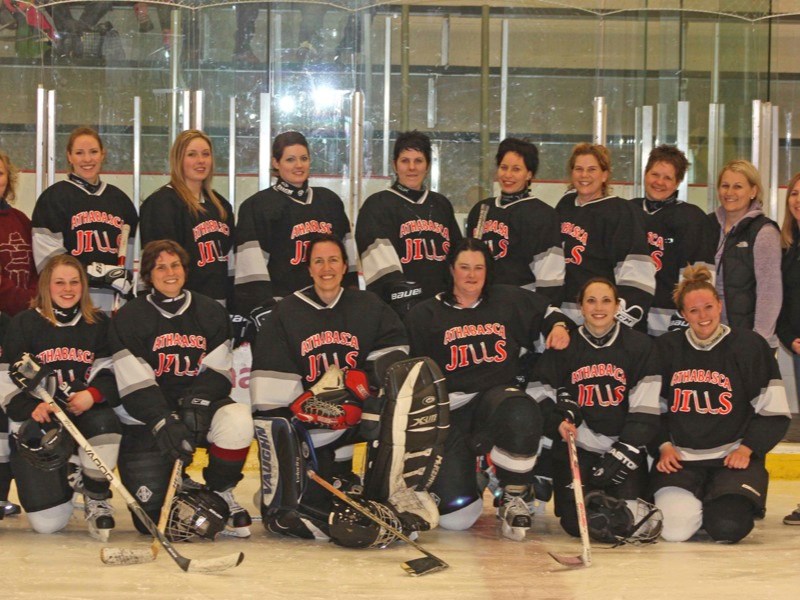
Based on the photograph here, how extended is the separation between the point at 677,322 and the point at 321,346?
4.56 feet

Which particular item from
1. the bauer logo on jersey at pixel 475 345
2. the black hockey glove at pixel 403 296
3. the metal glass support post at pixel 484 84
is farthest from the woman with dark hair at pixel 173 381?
the metal glass support post at pixel 484 84

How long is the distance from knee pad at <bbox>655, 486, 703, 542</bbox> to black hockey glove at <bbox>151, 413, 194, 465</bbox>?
1470 mm

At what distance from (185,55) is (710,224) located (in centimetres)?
248

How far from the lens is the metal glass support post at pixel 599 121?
5.69 m

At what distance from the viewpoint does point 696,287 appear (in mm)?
3871

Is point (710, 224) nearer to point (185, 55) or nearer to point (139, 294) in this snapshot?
point (139, 294)

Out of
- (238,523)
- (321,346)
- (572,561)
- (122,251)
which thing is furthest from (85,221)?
(572,561)

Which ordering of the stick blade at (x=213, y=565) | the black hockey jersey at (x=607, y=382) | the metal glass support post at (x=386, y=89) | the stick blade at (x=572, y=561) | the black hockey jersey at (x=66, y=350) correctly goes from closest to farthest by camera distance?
the stick blade at (x=213, y=565), the stick blade at (x=572, y=561), the black hockey jersey at (x=66, y=350), the black hockey jersey at (x=607, y=382), the metal glass support post at (x=386, y=89)

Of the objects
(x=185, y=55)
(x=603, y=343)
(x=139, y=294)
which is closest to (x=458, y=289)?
(x=603, y=343)

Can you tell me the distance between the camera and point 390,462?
11.9ft

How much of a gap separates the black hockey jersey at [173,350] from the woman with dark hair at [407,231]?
A: 625mm

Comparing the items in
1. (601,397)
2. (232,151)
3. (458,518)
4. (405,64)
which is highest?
(405,64)

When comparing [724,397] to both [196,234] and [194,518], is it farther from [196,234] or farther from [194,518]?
[196,234]

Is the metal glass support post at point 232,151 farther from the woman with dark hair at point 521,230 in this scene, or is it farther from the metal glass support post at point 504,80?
the woman with dark hair at point 521,230
